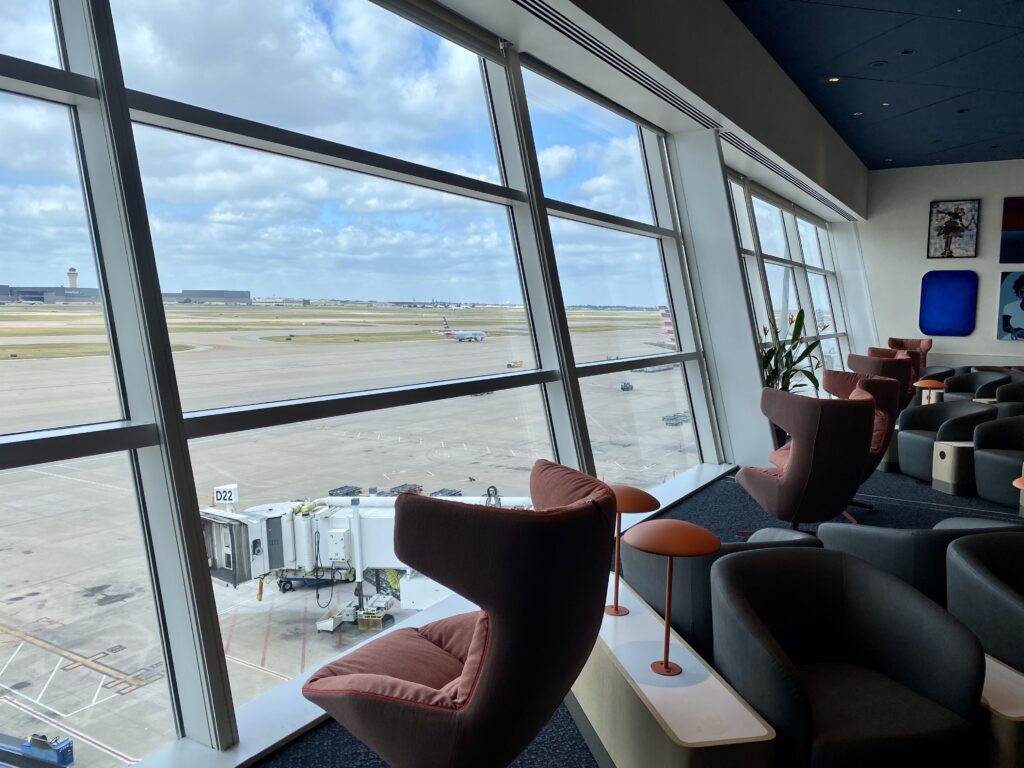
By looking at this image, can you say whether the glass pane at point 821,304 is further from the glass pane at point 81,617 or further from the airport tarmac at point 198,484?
the glass pane at point 81,617

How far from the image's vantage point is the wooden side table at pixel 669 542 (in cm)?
207

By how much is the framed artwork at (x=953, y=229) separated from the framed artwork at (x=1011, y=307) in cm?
66

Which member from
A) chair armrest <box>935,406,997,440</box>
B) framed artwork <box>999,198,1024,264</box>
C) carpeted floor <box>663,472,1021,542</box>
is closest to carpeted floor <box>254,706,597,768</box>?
carpeted floor <box>663,472,1021,542</box>

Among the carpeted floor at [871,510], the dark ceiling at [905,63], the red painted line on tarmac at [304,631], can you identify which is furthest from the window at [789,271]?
the red painted line on tarmac at [304,631]

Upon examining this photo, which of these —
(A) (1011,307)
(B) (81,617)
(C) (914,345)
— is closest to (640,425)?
(B) (81,617)

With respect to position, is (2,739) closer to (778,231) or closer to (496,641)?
(496,641)

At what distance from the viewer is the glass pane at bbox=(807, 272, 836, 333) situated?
1113cm

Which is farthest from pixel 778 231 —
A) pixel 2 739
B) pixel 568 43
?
pixel 2 739

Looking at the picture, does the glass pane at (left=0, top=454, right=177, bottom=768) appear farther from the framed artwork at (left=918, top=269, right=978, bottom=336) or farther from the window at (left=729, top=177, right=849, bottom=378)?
the framed artwork at (left=918, top=269, right=978, bottom=336)

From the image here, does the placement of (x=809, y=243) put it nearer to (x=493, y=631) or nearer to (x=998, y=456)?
(x=998, y=456)

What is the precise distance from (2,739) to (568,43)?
12.9ft

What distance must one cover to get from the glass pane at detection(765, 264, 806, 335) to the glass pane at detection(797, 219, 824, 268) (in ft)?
3.66

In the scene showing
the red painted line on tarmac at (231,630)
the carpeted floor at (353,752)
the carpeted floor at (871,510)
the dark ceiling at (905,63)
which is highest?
the dark ceiling at (905,63)

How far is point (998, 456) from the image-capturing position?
518cm
